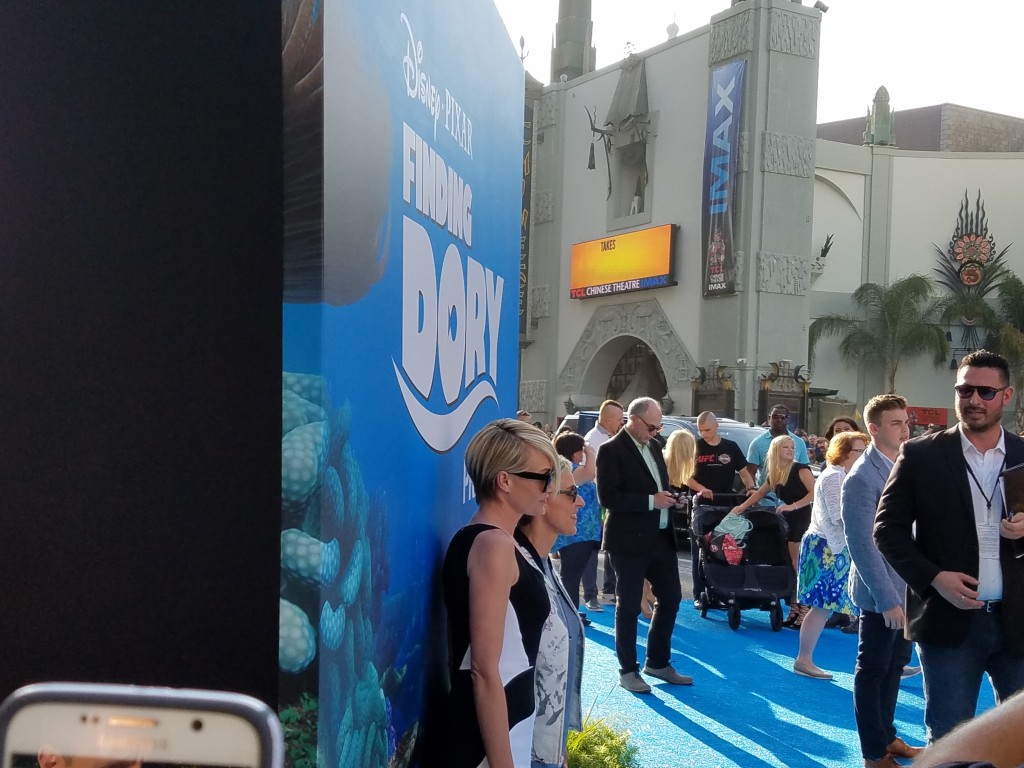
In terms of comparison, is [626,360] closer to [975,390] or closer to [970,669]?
[975,390]

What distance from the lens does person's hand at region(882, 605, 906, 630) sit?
4824mm

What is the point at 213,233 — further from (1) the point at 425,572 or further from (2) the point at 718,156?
(2) the point at 718,156

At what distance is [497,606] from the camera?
2688 millimetres

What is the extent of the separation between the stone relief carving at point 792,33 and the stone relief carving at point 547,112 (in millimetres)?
9173

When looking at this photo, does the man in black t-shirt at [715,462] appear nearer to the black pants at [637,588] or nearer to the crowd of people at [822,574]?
the crowd of people at [822,574]

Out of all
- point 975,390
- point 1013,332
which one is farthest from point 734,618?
point 1013,332

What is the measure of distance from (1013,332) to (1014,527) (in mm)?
35247

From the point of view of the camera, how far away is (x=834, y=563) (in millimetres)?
7031

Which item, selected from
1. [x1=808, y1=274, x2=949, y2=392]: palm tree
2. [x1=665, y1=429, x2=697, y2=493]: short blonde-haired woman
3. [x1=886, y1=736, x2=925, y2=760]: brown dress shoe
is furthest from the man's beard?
[x1=808, y1=274, x2=949, y2=392]: palm tree

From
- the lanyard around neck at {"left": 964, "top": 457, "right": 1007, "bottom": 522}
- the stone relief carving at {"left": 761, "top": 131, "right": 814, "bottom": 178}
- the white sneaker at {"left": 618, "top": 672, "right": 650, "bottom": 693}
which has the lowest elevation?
the white sneaker at {"left": 618, "top": 672, "right": 650, "bottom": 693}

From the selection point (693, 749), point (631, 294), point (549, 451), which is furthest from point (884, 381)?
point (549, 451)

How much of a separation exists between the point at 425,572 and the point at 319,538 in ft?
3.40

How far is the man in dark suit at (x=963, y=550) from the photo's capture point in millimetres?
3889

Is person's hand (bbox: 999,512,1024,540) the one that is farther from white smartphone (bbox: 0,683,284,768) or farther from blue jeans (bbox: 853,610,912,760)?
white smartphone (bbox: 0,683,284,768)
